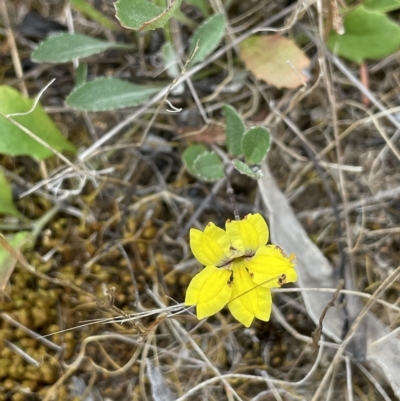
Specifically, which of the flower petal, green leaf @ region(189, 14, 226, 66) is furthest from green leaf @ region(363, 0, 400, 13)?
the flower petal

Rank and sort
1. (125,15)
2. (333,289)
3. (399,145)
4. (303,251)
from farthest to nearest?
(399,145), (303,251), (333,289), (125,15)

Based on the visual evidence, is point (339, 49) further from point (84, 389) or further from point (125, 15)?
point (84, 389)

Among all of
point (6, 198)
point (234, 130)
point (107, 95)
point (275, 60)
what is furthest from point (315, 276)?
point (6, 198)

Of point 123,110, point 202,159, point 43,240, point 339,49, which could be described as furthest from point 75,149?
point 339,49

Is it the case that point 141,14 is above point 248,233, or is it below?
above

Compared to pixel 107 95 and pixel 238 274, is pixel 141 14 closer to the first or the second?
pixel 107 95

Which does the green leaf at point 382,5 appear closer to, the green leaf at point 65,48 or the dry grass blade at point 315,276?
the dry grass blade at point 315,276
